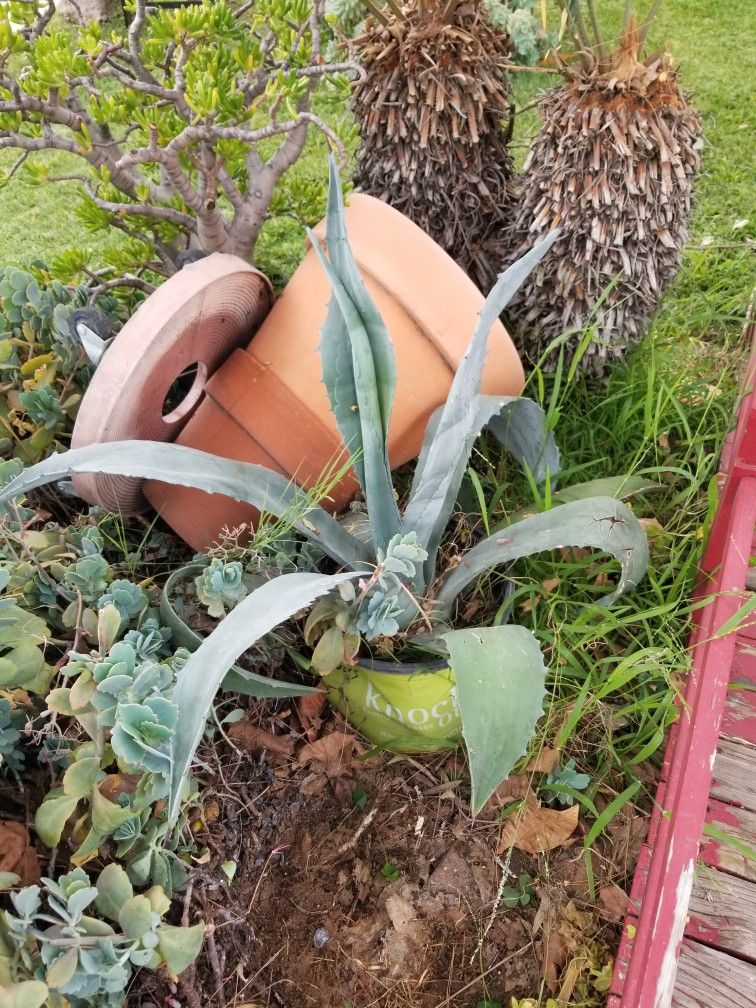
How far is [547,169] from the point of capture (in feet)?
4.26

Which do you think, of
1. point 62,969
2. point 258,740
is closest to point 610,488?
point 258,740

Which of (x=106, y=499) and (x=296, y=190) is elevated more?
(x=296, y=190)

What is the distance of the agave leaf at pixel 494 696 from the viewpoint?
71 cm

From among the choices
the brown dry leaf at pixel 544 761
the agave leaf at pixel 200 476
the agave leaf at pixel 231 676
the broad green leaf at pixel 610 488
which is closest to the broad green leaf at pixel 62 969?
the agave leaf at pixel 231 676

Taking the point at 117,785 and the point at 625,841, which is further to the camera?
the point at 625,841

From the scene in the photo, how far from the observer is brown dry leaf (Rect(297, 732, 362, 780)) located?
1.10 metres

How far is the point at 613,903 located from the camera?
1.02 metres

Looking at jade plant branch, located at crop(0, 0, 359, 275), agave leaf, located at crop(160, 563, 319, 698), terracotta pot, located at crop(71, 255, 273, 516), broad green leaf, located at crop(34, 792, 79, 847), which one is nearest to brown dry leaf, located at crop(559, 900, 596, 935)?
agave leaf, located at crop(160, 563, 319, 698)

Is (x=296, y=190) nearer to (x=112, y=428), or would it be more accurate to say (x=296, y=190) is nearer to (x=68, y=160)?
(x=112, y=428)

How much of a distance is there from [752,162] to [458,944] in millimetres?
2400

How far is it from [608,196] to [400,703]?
88 cm

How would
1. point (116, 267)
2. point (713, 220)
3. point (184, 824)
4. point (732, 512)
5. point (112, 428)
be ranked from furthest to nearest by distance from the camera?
point (713, 220)
point (116, 267)
point (732, 512)
point (112, 428)
point (184, 824)

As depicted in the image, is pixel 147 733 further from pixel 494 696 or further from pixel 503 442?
pixel 503 442

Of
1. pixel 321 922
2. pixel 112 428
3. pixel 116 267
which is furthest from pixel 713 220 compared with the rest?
pixel 321 922
